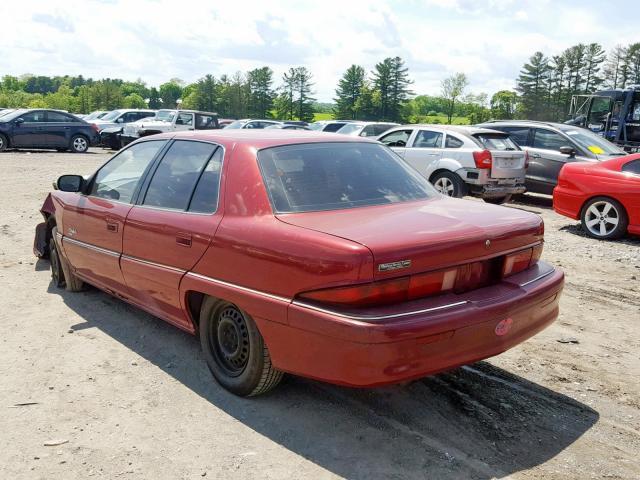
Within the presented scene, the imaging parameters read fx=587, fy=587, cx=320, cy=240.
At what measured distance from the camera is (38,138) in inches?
830

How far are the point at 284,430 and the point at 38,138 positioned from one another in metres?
20.9

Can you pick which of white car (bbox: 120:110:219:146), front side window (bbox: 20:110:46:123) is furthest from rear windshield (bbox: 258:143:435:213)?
front side window (bbox: 20:110:46:123)

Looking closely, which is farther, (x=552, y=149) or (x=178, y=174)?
(x=552, y=149)

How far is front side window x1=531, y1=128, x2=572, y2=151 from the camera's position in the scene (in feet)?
39.4

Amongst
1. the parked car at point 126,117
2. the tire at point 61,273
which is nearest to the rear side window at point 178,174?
the tire at point 61,273

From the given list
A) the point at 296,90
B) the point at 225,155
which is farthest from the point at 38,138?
the point at 296,90

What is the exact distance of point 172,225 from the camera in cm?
383

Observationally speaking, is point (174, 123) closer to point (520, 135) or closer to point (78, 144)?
point (78, 144)

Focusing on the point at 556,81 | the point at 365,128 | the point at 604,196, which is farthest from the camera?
the point at 556,81

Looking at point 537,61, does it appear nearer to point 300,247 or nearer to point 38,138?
point 38,138

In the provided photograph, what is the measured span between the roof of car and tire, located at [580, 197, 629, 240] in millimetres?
5524

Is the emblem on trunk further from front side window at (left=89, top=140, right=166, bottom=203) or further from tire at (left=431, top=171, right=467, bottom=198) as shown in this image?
tire at (left=431, top=171, right=467, bottom=198)

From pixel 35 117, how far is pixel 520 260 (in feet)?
70.1

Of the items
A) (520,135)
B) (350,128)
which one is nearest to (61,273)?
(520,135)
